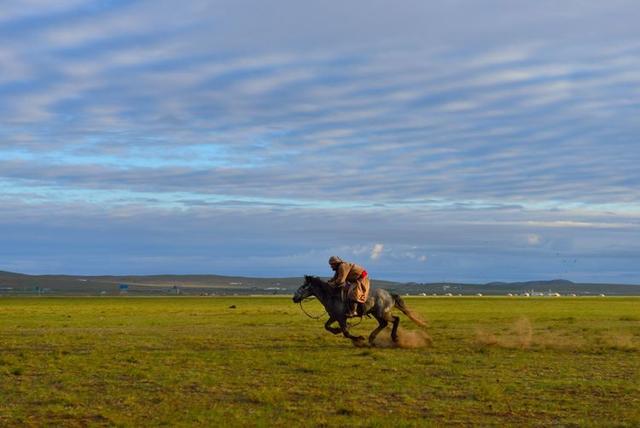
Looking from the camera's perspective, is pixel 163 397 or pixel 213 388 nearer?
pixel 163 397

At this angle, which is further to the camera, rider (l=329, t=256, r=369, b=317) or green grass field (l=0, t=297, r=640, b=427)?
rider (l=329, t=256, r=369, b=317)

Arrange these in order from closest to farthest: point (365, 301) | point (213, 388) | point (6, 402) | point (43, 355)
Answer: point (6, 402)
point (213, 388)
point (43, 355)
point (365, 301)

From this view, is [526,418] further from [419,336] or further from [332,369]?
[419,336]

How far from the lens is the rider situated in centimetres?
2423

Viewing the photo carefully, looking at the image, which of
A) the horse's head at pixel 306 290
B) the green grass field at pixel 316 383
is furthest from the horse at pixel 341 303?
the green grass field at pixel 316 383

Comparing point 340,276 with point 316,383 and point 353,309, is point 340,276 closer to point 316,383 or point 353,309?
point 353,309

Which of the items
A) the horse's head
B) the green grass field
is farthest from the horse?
the green grass field

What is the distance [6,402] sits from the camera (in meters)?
14.4

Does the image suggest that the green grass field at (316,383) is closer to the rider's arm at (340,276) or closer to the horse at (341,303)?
the horse at (341,303)

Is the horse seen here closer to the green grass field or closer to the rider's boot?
the rider's boot

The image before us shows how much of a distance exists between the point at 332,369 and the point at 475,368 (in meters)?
3.13

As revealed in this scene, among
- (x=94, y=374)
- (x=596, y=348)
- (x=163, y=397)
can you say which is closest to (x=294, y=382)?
(x=163, y=397)

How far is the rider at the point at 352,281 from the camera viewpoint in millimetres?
24234

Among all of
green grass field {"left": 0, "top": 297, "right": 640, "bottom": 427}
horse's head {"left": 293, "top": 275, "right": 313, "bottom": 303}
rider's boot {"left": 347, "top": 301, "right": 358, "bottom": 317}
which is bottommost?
green grass field {"left": 0, "top": 297, "right": 640, "bottom": 427}
